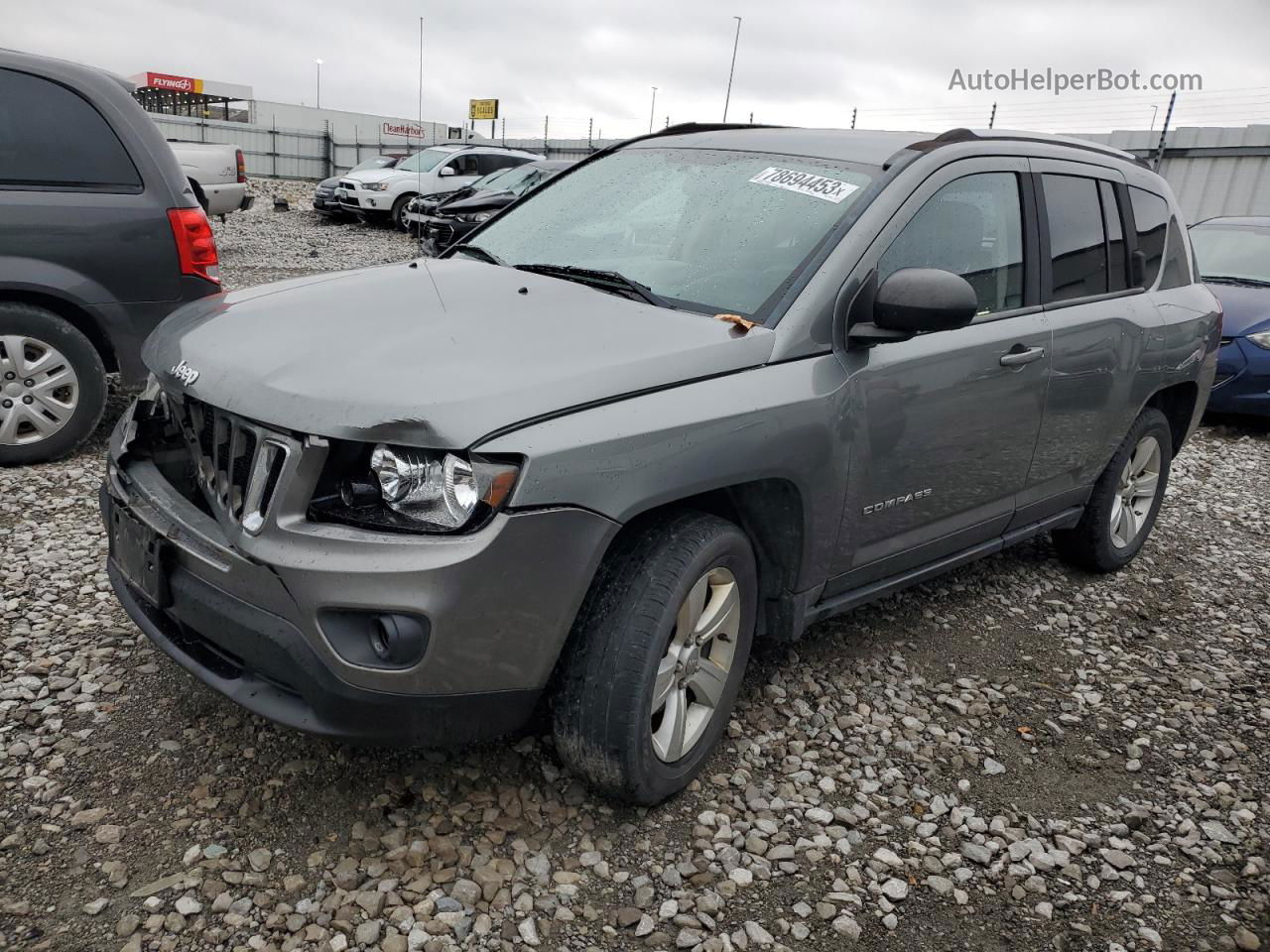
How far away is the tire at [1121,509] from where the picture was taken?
4328mm

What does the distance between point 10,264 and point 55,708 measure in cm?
266

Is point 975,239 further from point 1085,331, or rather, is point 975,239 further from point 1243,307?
point 1243,307

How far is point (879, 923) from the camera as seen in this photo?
240cm

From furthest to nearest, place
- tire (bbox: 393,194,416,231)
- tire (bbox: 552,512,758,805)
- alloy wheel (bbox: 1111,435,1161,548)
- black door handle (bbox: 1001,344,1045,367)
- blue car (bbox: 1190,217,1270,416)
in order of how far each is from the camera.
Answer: tire (bbox: 393,194,416,231)
blue car (bbox: 1190,217,1270,416)
alloy wheel (bbox: 1111,435,1161,548)
black door handle (bbox: 1001,344,1045,367)
tire (bbox: 552,512,758,805)

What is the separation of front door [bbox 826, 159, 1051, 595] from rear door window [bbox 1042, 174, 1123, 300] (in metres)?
0.17

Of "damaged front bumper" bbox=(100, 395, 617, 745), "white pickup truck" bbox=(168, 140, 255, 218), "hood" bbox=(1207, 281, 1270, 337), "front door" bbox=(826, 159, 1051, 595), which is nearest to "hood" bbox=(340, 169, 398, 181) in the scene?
"white pickup truck" bbox=(168, 140, 255, 218)

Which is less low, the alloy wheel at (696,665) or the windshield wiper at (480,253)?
the windshield wiper at (480,253)

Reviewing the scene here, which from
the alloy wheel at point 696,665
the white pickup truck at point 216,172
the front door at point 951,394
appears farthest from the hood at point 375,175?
the alloy wheel at point 696,665

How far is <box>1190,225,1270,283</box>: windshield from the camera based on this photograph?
8.53m

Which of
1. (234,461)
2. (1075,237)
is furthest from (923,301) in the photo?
(234,461)

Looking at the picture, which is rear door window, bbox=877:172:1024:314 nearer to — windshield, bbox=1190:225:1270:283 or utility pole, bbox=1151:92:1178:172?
windshield, bbox=1190:225:1270:283

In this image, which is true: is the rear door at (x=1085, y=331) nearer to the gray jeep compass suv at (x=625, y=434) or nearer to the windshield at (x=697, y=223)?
the gray jeep compass suv at (x=625, y=434)

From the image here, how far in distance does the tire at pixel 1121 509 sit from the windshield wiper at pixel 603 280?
2510 millimetres

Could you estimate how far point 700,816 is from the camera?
8.84 ft
